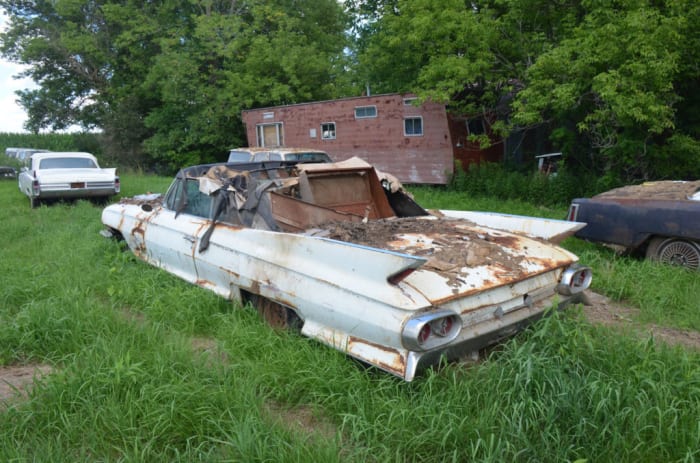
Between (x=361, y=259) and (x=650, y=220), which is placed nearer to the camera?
(x=361, y=259)

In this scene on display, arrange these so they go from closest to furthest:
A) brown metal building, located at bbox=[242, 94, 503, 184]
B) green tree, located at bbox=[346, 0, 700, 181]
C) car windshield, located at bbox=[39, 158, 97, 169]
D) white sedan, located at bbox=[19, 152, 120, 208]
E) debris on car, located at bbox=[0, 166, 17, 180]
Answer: green tree, located at bbox=[346, 0, 700, 181]
white sedan, located at bbox=[19, 152, 120, 208]
car windshield, located at bbox=[39, 158, 97, 169]
brown metal building, located at bbox=[242, 94, 503, 184]
debris on car, located at bbox=[0, 166, 17, 180]

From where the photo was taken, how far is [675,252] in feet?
18.9

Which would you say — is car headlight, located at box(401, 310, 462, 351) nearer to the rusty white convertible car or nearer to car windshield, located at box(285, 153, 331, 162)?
the rusty white convertible car

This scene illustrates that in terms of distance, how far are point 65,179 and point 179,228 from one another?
8.66 m

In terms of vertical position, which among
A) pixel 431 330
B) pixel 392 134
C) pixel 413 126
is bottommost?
pixel 431 330

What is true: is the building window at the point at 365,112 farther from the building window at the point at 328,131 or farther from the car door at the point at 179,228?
the car door at the point at 179,228

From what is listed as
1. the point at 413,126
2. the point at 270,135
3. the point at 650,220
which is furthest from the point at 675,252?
the point at 270,135

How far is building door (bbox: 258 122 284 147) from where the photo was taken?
64.1 feet

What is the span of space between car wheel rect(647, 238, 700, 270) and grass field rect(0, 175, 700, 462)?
4.42 ft

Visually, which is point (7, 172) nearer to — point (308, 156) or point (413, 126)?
point (308, 156)

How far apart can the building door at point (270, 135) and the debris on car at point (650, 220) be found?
1445 cm

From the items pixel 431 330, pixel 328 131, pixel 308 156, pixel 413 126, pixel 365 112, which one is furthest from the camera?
pixel 328 131

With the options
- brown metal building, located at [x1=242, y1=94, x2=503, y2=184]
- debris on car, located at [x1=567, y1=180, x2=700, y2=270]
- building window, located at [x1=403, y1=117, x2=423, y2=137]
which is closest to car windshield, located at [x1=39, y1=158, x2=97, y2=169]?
brown metal building, located at [x1=242, y1=94, x2=503, y2=184]

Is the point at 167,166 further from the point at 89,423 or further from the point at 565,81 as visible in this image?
the point at 89,423
